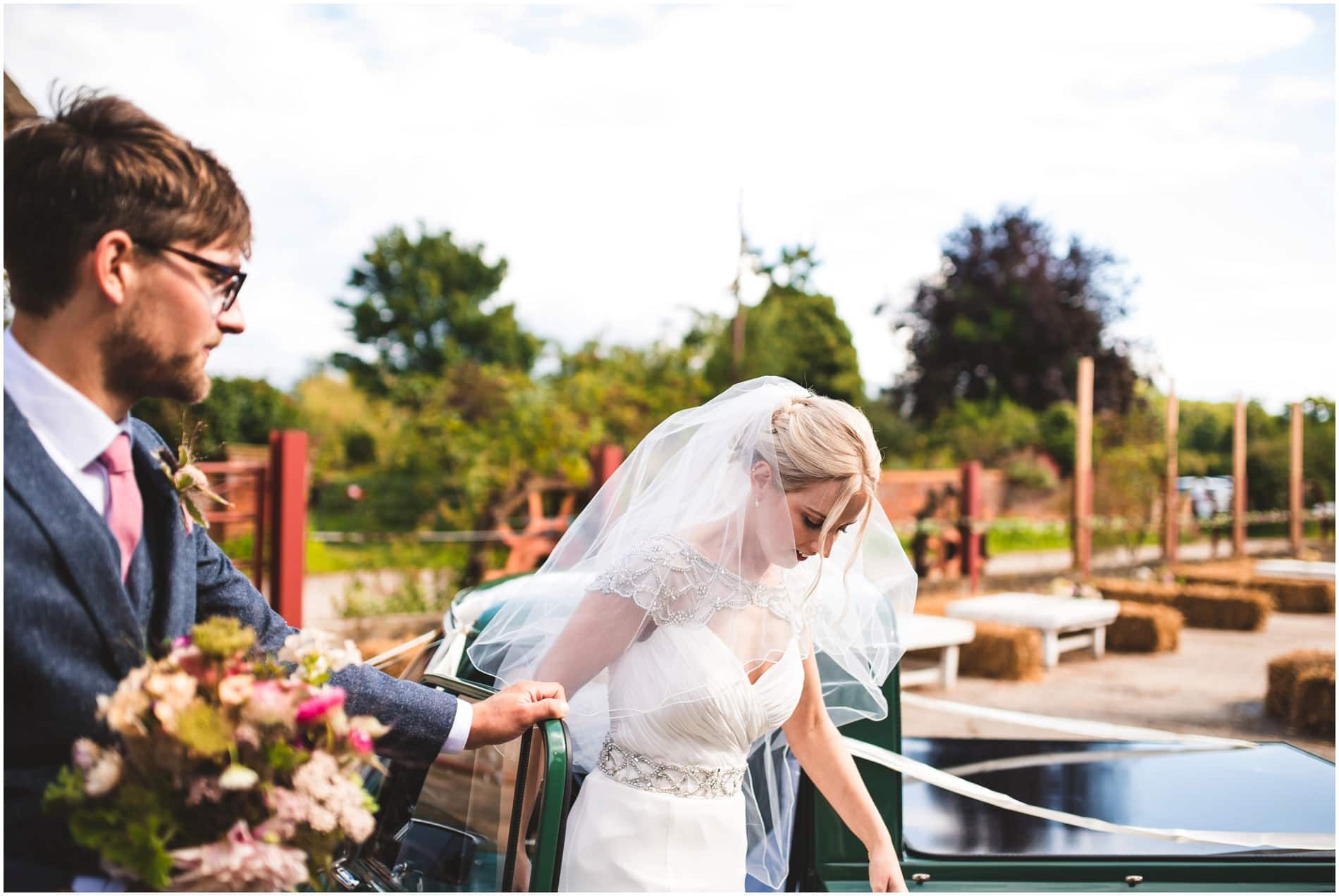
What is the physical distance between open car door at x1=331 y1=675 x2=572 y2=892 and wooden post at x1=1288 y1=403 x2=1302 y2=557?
56.6 feet

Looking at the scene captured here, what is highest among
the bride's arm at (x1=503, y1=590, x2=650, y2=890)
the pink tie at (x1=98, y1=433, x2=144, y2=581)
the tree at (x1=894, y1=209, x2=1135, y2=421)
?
the tree at (x1=894, y1=209, x2=1135, y2=421)

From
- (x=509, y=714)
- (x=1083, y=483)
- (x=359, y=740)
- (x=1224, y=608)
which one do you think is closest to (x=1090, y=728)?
(x=509, y=714)

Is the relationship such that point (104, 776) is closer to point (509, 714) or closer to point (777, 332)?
point (509, 714)

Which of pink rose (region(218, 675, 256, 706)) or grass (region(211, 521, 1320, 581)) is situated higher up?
pink rose (region(218, 675, 256, 706))

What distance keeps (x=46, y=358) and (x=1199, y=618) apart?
1219cm

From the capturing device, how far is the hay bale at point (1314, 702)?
630 centimetres

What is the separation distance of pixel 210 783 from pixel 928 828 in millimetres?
2136

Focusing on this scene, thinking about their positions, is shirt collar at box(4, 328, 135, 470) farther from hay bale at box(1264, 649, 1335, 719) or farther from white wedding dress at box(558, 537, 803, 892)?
hay bale at box(1264, 649, 1335, 719)

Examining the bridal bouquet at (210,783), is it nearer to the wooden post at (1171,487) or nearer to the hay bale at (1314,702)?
the hay bale at (1314,702)

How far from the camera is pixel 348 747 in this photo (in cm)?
110

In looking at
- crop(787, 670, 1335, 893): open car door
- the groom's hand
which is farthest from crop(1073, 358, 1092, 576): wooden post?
the groom's hand

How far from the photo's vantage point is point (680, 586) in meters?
2.08

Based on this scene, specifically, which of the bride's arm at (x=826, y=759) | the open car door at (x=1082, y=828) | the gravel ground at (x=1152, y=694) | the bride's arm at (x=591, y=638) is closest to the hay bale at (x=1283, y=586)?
the gravel ground at (x=1152, y=694)

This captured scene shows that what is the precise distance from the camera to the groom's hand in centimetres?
168
